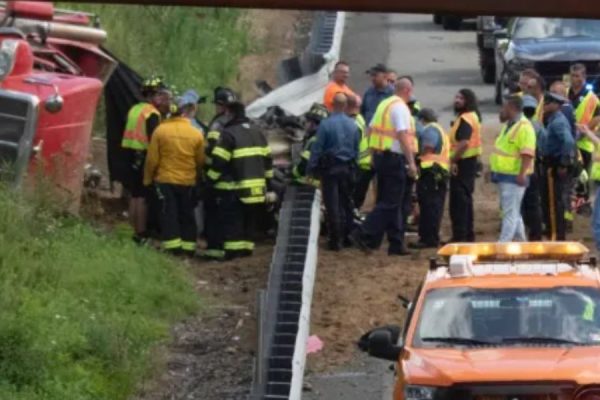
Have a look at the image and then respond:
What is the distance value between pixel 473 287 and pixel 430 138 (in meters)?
7.32

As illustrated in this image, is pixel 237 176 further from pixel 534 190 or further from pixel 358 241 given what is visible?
pixel 534 190

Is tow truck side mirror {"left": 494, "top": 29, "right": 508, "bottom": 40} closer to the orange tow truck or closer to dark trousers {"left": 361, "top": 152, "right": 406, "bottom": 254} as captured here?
dark trousers {"left": 361, "top": 152, "right": 406, "bottom": 254}

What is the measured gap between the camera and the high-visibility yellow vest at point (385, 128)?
20.1 m

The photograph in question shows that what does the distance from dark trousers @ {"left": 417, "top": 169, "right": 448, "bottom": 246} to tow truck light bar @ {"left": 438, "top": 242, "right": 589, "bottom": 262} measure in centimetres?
673

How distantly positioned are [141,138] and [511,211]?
4.07 meters

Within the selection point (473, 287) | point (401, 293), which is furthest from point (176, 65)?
point (473, 287)

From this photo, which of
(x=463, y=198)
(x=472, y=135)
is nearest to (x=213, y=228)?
(x=463, y=198)

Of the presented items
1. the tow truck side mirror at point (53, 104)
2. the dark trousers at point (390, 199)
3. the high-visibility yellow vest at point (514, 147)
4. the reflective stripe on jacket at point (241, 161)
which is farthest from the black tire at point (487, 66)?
the tow truck side mirror at point (53, 104)

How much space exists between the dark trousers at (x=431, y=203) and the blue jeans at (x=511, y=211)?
122 cm

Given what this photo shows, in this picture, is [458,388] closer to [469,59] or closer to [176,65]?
[176,65]

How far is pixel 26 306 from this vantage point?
15156mm

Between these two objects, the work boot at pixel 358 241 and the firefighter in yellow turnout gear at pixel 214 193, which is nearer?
the firefighter in yellow turnout gear at pixel 214 193

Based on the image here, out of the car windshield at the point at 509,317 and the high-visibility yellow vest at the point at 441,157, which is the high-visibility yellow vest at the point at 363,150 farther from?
the car windshield at the point at 509,317

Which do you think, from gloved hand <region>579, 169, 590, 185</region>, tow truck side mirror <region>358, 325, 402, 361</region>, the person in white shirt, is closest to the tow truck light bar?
tow truck side mirror <region>358, 325, 402, 361</region>
